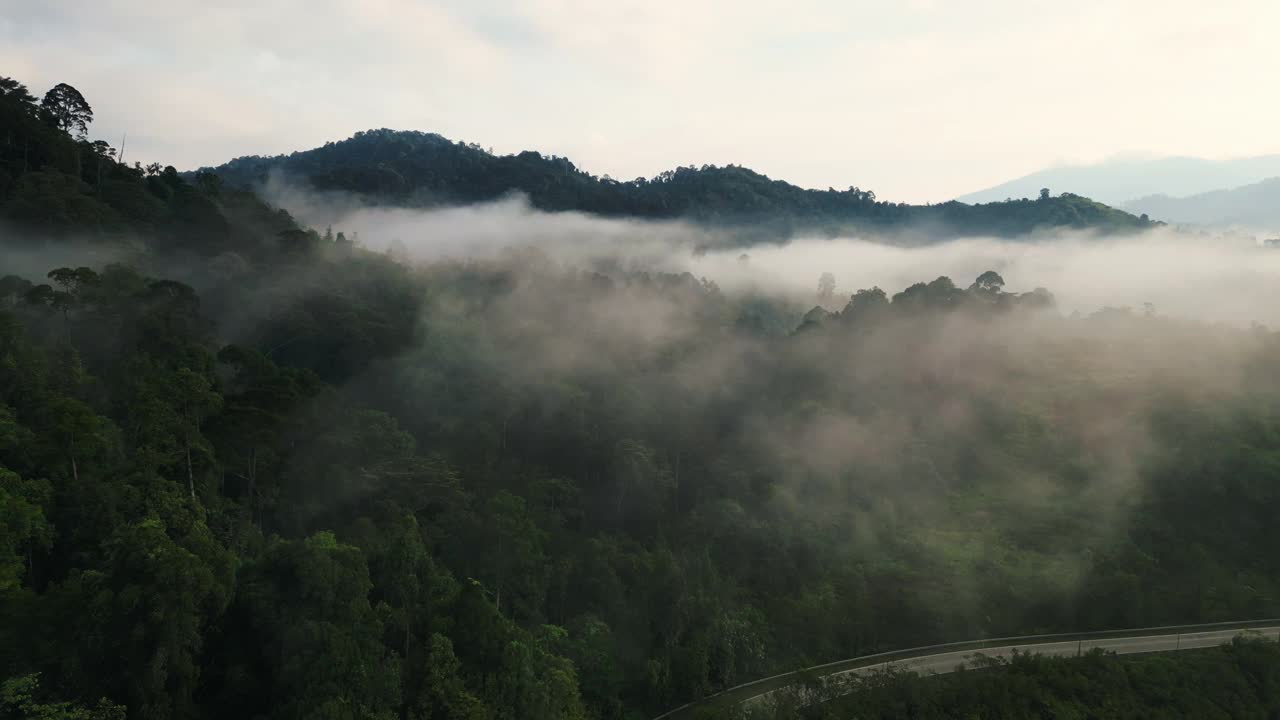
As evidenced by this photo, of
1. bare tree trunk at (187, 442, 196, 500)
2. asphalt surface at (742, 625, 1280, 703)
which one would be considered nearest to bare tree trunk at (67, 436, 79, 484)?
bare tree trunk at (187, 442, 196, 500)

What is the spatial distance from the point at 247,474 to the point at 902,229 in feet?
516

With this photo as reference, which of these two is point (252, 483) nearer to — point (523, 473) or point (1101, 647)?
point (523, 473)

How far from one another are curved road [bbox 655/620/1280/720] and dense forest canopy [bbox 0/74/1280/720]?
1.21 metres

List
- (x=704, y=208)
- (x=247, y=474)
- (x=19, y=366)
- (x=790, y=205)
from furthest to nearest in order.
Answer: (x=790, y=205) → (x=704, y=208) → (x=247, y=474) → (x=19, y=366)

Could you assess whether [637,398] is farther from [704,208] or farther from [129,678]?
[704,208]

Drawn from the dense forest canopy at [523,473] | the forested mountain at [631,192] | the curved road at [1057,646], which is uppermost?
the forested mountain at [631,192]

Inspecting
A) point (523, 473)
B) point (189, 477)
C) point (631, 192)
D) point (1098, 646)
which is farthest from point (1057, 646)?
point (631, 192)

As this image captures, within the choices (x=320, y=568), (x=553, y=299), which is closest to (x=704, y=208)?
(x=553, y=299)

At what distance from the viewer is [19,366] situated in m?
24.3

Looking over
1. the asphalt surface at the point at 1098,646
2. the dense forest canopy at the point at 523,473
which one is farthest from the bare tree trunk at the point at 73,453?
the asphalt surface at the point at 1098,646

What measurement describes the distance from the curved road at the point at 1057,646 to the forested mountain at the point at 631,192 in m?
110

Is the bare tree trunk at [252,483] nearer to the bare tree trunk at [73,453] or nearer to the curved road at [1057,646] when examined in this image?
the bare tree trunk at [73,453]

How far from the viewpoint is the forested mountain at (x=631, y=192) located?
13662cm

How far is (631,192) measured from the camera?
14800 centimetres
